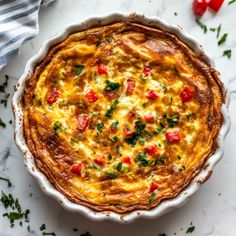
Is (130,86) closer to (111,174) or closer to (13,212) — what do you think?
(111,174)

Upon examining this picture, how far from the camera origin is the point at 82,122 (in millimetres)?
4855

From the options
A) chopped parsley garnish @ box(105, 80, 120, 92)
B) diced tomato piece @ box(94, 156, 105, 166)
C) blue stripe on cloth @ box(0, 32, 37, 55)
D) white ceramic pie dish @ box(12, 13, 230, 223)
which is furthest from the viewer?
blue stripe on cloth @ box(0, 32, 37, 55)

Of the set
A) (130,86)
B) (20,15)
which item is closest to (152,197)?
(130,86)

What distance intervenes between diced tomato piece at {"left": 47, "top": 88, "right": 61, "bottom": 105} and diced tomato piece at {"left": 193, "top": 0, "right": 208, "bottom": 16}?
1264mm

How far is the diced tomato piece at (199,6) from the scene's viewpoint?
17.2ft

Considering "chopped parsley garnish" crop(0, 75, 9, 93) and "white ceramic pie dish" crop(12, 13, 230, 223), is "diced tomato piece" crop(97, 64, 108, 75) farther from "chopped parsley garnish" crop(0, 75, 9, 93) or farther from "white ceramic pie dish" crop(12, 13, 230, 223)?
"chopped parsley garnish" crop(0, 75, 9, 93)

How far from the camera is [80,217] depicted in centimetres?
511

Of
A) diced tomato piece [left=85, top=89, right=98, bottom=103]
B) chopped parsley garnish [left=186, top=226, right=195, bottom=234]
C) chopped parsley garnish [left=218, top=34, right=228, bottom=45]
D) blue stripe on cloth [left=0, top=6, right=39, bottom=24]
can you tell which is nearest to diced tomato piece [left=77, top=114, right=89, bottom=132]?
diced tomato piece [left=85, top=89, right=98, bottom=103]

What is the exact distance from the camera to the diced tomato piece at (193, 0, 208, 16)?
17.2ft

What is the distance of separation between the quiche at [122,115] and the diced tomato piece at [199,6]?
1.54 feet

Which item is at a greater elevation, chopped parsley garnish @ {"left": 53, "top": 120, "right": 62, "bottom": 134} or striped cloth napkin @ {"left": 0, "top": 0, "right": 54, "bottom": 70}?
striped cloth napkin @ {"left": 0, "top": 0, "right": 54, "bottom": 70}

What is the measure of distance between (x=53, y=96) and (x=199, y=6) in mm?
1337

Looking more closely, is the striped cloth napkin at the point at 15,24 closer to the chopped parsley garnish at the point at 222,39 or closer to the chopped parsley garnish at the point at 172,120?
the chopped parsley garnish at the point at 172,120

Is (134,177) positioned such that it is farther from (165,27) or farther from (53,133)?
(165,27)
